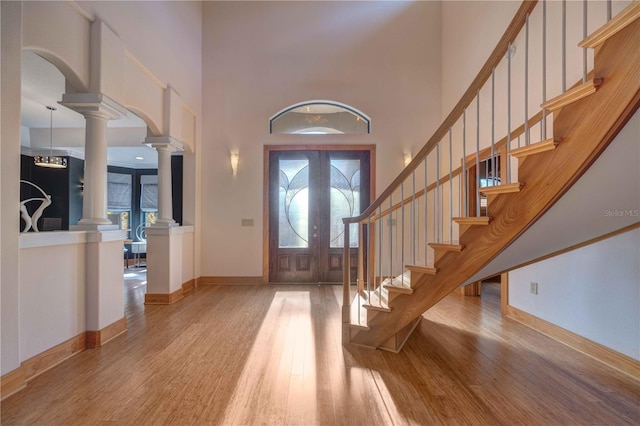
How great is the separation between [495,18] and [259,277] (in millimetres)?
5282

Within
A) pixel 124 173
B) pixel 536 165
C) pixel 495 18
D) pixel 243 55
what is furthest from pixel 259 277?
pixel 124 173

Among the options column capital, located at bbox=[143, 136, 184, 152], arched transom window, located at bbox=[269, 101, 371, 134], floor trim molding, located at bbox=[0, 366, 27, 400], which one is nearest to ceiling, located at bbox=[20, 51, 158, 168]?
column capital, located at bbox=[143, 136, 184, 152]

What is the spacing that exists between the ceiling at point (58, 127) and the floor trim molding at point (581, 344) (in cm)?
632

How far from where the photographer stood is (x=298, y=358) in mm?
2561

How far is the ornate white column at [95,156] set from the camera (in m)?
2.82


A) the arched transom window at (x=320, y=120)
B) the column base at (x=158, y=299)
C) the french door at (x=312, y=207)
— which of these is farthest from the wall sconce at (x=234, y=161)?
the column base at (x=158, y=299)

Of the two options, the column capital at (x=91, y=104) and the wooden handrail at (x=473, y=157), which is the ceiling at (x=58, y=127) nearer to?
the column capital at (x=91, y=104)

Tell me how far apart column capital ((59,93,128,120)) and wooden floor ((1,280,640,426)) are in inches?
87.8

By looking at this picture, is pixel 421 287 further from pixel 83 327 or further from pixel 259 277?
pixel 259 277

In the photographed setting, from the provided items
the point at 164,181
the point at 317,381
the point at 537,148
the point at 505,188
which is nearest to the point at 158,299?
the point at 164,181

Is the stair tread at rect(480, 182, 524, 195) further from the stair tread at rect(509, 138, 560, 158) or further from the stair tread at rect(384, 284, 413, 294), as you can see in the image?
the stair tread at rect(384, 284, 413, 294)

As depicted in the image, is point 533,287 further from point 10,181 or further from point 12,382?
point 10,181

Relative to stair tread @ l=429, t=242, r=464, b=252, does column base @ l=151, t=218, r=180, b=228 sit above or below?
above

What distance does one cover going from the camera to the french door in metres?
5.50
